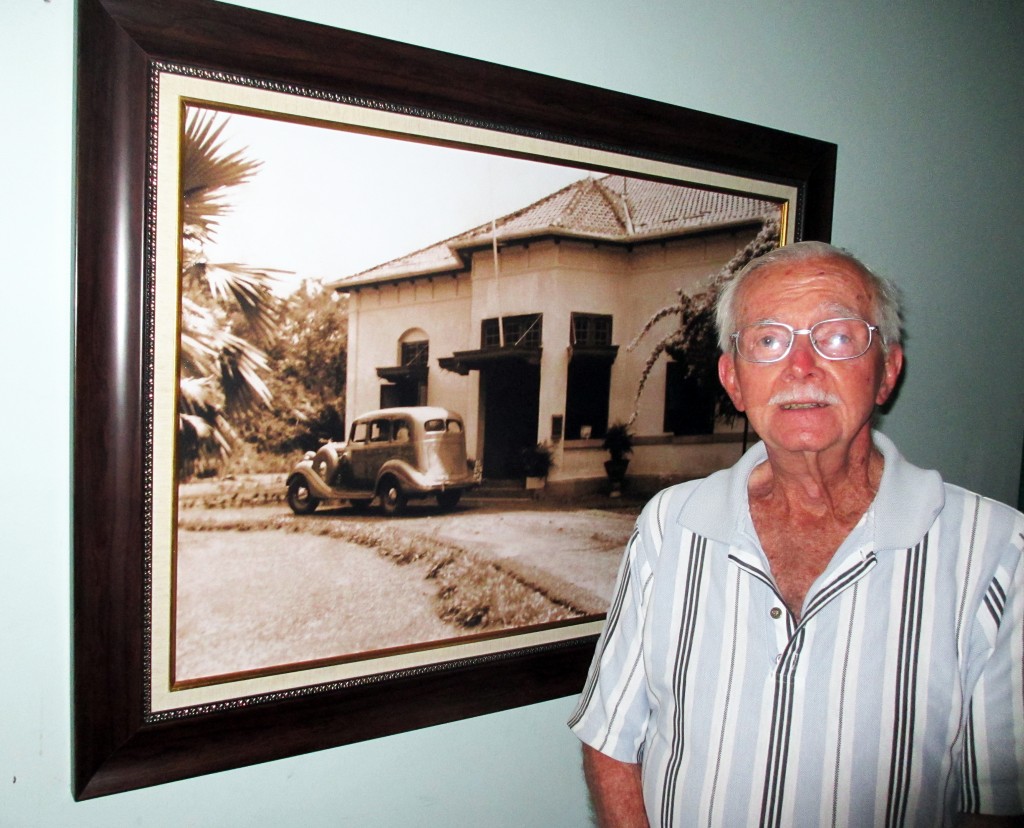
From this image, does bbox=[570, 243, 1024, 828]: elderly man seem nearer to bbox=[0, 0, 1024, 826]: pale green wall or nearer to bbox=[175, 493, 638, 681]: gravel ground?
bbox=[175, 493, 638, 681]: gravel ground

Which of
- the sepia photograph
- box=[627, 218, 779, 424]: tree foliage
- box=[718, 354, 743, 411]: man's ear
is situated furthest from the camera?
box=[627, 218, 779, 424]: tree foliage

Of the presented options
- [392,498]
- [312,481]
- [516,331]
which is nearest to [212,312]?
[312,481]

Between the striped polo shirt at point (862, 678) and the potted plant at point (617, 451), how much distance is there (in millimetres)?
304

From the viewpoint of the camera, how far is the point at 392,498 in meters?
1.06

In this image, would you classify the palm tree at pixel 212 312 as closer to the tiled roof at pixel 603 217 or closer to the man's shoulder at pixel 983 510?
the tiled roof at pixel 603 217

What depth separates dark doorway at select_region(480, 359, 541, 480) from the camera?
1129 mm

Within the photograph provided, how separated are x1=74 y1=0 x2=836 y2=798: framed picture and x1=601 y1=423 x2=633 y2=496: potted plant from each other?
0.02 m

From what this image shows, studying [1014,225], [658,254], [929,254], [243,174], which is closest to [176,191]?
[243,174]

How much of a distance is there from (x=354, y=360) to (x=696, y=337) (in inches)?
26.3

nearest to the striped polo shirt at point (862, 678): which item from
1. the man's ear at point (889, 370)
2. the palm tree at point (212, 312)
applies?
the man's ear at point (889, 370)

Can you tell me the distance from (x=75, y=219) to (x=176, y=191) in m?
0.12

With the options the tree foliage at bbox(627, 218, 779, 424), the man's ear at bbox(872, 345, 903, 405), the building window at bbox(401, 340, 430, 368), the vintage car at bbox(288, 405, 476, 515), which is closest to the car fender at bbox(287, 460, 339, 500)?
the vintage car at bbox(288, 405, 476, 515)

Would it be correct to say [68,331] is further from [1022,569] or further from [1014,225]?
[1014,225]

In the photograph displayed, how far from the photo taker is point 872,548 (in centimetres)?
89
